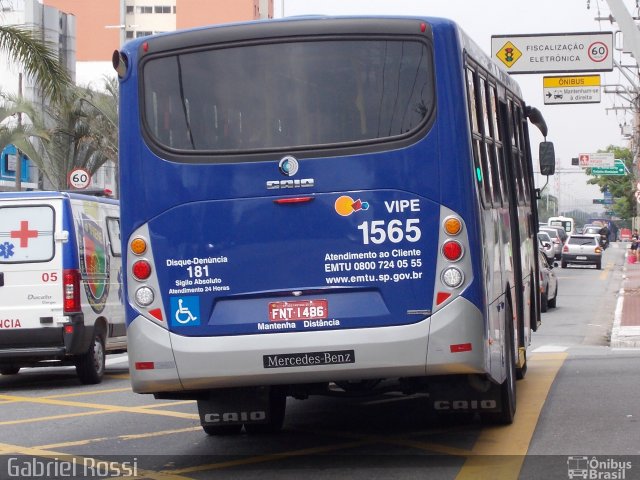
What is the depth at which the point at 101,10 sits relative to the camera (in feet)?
393

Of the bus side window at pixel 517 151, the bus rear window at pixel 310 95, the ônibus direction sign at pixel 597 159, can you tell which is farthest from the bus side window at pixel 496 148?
the ônibus direction sign at pixel 597 159

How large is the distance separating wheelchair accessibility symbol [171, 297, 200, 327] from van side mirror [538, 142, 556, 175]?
7.44 m

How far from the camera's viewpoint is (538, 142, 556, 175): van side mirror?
49.6 ft

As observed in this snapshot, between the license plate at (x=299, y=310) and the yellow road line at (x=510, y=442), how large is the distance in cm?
138

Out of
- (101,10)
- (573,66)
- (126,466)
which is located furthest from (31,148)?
(101,10)

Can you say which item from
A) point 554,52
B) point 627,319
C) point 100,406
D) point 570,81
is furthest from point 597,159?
point 100,406

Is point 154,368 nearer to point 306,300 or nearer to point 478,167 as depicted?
point 306,300

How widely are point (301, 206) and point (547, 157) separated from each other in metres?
7.08

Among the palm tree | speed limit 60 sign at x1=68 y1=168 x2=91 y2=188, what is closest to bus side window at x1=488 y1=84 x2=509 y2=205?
the palm tree

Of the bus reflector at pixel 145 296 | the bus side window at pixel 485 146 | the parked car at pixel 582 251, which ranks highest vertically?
the bus side window at pixel 485 146

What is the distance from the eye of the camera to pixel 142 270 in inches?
345

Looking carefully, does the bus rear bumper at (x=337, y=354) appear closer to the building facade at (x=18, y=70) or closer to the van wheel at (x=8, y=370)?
the van wheel at (x=8, y=370)

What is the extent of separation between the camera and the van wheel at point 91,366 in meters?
16.0

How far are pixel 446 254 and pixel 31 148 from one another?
98.1 ft
